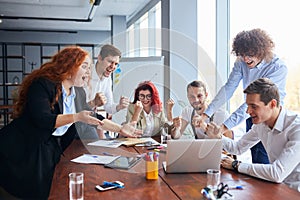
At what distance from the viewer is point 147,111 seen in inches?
118

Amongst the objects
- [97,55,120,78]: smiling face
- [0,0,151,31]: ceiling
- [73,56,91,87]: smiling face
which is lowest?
[73,56,91,87]: smiling face

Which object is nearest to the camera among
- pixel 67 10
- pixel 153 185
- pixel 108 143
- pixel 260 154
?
pixel 153 185

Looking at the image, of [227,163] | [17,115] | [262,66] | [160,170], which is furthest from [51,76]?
[262,66]

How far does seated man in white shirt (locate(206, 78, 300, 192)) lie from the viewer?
5.43ft

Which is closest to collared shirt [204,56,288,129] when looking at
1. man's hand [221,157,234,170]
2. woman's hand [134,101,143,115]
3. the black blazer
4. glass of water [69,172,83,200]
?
woman's hand [134,101,143,115]

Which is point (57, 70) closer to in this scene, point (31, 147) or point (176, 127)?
point (31, 147)

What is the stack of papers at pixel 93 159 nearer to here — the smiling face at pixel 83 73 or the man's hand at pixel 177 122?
the smiling face at pixel 83 73

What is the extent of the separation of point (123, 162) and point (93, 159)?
0.24 metres

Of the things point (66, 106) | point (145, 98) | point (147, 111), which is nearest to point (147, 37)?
point (145, 98)

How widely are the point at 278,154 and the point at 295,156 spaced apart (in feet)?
0.59

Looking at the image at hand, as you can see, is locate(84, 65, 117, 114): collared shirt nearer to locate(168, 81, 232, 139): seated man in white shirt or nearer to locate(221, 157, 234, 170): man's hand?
locate(168, 81, 232, 139): seated man in white shirt

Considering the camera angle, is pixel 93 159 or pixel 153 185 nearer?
pixel 153 185

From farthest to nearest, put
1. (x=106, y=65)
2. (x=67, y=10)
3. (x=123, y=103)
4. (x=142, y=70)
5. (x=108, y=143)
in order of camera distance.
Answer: (x=67, y=10) < (x=142, y=70) < (x=123, y=103) < (x=106, y=65) < (x=108, y=143)

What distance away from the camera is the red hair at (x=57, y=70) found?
190 centimetres
